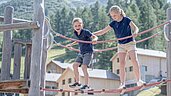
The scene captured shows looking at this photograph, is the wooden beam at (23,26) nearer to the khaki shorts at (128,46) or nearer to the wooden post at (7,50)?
the wooden post at (7,50)

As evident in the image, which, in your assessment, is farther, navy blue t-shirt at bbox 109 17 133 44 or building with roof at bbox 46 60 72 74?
building with roof at bbox 46 60 72 74

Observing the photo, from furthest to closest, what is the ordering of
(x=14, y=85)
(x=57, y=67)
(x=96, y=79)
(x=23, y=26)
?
1. (x=57, y=67)
2. (x=96, y=79)
3. (x=14, y=85)
4. (x=23, y=26)

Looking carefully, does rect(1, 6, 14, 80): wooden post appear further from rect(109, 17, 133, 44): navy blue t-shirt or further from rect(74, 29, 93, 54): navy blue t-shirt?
rect(109, 17, 133, 44): navy blue t-shirt

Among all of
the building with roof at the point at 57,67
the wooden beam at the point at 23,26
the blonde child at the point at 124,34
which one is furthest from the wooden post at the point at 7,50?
the building with roof at the point at 57,67

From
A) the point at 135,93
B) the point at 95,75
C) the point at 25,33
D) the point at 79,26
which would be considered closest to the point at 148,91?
the point at 135,93

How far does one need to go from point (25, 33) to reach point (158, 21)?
2436 cm

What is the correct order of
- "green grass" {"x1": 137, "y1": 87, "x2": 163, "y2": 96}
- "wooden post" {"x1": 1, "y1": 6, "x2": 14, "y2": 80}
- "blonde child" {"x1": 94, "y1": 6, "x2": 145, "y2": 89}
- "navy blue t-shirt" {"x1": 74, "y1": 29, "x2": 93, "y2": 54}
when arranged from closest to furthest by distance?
"blonde child" {"x1": 94, "y1": 6, "x2": 145, "y2": 89}, "navy blue t-shirt" {"x1": 74, "y1": 29, "x2": 93, "y2": 54}, "wooden post" {"x1": 1, "y1": 6, "x2": 14, "y2": 80}, "green grass" {"x1": 137, "y1": 87, "x2": 163, "y2": 96}

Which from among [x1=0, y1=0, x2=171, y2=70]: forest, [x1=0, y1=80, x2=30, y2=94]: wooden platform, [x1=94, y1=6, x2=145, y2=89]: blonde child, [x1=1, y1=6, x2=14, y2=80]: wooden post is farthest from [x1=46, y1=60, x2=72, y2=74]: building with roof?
[x1=94, y1=6, x2=145, y2=89]: blonde child

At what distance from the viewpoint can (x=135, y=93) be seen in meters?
40.9

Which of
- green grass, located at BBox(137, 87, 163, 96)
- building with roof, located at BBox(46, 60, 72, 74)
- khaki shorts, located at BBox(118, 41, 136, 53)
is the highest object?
khaki shorts, located at BBox(118, 41, 136, 53)

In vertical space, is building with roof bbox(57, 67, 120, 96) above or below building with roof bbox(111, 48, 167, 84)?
below

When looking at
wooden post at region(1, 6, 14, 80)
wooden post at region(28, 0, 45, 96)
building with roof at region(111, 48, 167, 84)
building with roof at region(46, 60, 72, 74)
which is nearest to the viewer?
wooden post at region(28, 0, 45, 96)

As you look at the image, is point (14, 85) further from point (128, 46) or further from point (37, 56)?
point (128, 46)

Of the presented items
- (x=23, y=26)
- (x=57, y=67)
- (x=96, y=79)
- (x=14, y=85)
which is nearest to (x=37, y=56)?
(x=23, y=26)
